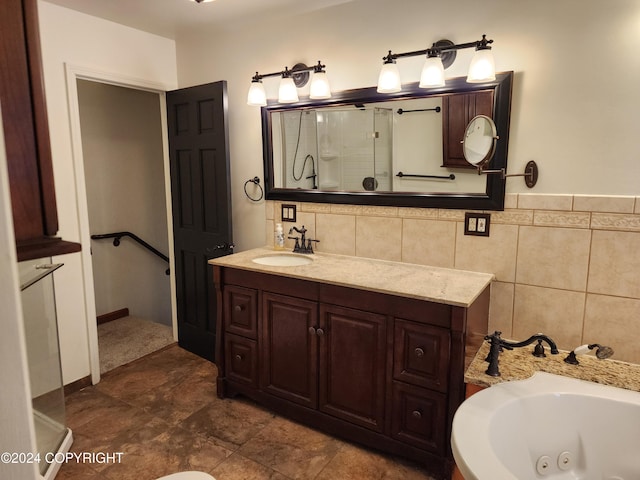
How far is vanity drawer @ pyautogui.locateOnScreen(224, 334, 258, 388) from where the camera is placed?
2.55 metres

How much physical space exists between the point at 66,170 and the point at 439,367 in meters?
2.53

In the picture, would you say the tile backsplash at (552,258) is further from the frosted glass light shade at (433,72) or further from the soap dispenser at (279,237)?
the soap dispenser at (279,237)

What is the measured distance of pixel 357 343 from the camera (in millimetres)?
2137

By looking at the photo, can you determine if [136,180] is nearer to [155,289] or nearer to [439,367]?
[155,289]

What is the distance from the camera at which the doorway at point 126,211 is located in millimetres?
3791

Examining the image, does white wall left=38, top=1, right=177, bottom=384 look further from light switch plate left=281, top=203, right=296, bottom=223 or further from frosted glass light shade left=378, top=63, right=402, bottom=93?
frosted glass light shade left=378, top=63, right=402, bottom=93

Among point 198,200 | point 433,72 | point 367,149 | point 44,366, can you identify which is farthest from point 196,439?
point 433,72

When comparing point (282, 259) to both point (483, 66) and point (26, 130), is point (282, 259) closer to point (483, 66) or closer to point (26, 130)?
point (483, 66)

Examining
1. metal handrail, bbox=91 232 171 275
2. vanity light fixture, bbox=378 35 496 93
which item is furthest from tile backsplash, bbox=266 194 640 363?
metal handrail, bbox=91 232 171 275

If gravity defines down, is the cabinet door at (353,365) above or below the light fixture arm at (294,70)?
below

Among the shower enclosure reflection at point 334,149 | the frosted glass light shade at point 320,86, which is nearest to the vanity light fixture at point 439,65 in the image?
the shower enclosure reflection at point 334,149

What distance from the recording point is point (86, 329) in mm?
2904

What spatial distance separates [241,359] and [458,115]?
6.21ft

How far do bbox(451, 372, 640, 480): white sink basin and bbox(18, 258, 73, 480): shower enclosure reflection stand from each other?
1.94 meters
